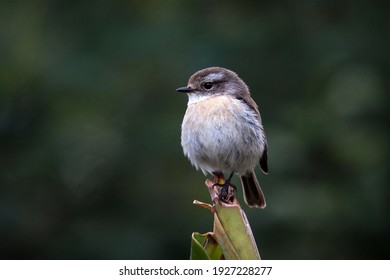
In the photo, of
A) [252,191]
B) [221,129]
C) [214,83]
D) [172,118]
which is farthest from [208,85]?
[172,118]

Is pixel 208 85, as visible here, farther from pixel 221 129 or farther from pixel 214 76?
pixel 221 129

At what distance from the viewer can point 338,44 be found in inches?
348

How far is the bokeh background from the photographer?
8031 millimetres

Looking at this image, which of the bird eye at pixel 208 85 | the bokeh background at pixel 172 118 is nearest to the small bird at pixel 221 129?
the bird eye at pixel 208 85

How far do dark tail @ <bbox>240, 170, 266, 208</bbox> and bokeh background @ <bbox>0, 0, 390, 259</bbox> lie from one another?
1.90 meters

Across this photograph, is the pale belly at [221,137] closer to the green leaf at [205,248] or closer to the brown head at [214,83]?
the brown head at [214,83]

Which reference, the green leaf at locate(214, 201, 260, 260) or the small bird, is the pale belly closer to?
the small bird

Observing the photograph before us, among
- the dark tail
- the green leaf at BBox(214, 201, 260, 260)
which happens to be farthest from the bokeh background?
the green leaf at BBox(214, 201, 260, 260)

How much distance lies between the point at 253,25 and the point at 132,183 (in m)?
2.35

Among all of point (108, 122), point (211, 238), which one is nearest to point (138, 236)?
point (108, 122)

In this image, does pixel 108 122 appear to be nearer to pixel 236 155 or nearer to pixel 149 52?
pixel 149 52

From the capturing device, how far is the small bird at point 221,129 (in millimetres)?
5285

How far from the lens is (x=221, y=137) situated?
527cm

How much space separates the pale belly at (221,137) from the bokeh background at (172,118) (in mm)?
2358
